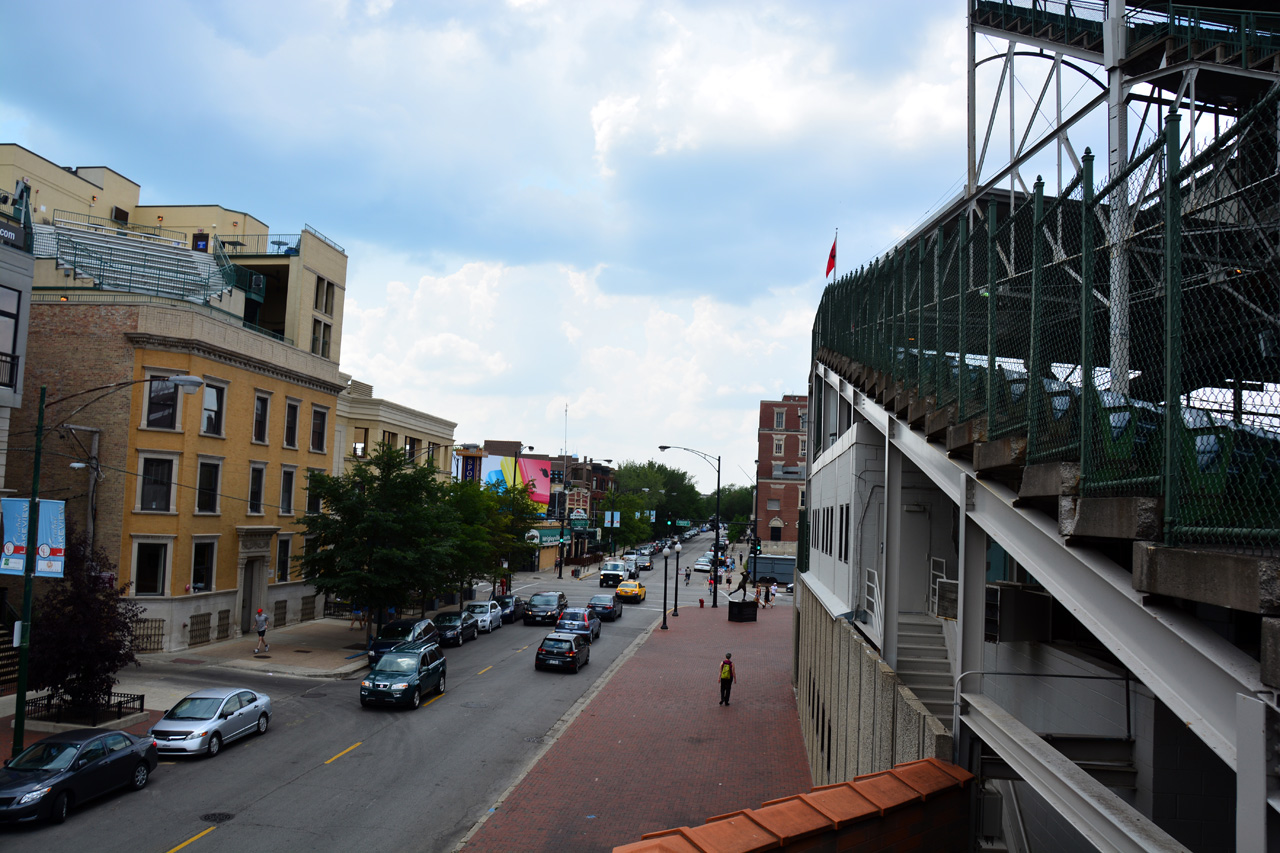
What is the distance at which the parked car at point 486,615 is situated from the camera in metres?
39.5

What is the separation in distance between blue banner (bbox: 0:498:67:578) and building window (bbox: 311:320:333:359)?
2434 cm

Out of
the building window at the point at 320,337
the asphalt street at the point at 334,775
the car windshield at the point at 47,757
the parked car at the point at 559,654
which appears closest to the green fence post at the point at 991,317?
the asphalt street at the point at 334,775

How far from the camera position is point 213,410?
32688 mm

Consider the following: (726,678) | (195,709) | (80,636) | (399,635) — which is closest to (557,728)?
(726,678)

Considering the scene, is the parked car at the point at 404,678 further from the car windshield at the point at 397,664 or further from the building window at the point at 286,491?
the building window at the point at 286,491

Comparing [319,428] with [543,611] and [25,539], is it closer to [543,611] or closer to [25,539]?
[543,611]

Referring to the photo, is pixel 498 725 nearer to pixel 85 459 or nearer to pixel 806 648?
pixel 806 648

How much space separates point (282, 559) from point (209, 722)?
786 inches

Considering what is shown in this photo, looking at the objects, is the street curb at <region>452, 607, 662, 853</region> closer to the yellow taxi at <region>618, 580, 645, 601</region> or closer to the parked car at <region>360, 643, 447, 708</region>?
the parked car at <region>360, 643, 447, 708</region>

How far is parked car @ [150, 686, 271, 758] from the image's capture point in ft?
58.2

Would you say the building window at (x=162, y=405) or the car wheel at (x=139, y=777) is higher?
the building window at (x=162, y=405)

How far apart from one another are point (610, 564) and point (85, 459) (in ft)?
141

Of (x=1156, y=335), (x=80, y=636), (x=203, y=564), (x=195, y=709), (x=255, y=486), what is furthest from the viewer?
(x=255, y=486)

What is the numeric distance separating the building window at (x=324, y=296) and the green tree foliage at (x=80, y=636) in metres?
24.3
